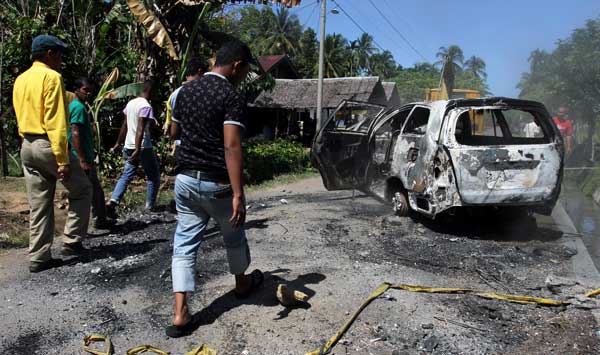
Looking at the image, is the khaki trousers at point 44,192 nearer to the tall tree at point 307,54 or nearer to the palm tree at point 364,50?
the tall tree at point 307,54

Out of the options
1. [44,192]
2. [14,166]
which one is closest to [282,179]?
[14,166]

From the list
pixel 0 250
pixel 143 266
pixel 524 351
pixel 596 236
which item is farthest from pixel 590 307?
pixel 0 250

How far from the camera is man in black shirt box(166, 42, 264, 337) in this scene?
10.1 feet

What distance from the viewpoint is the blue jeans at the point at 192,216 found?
3.19 metres

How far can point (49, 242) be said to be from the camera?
4.40 m

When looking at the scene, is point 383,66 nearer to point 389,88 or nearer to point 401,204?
point 389,88

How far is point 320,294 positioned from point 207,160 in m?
1.56

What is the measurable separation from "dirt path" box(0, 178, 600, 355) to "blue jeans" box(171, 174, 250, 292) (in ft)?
1.46

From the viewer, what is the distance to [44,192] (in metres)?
4.25

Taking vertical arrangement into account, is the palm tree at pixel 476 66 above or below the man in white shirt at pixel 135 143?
above

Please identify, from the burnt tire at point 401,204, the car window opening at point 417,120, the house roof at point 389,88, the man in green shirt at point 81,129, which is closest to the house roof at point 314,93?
the house roof at point 389,88

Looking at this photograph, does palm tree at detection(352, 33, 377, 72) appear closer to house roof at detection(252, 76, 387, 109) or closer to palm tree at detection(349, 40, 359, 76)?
palm tree at detection(349, 40, 359, 76)

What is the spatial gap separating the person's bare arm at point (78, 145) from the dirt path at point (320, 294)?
3.13 feet

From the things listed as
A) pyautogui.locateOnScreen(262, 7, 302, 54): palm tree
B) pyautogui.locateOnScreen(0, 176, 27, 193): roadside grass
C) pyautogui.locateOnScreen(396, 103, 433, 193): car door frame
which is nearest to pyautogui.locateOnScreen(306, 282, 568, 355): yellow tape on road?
pyautogui.locateOnScreen(396, 103, 433, 193): car door frame
